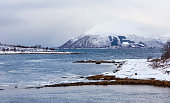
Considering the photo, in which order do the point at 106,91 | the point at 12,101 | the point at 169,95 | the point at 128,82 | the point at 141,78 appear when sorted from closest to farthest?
the point at 12,101, the point at 169,95, the point at 106,91, the point at 128,82, the point at 141,78

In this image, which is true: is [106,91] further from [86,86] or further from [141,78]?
[141,78]

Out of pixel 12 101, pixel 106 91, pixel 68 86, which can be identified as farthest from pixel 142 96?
pixel 12 101

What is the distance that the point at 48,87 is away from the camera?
1576 inches

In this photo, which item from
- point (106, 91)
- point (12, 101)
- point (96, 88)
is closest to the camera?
point (12, 101)

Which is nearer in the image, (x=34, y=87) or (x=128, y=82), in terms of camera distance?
(x=34, y=87)

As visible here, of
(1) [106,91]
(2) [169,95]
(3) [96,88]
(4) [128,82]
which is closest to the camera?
(2) [169,95]

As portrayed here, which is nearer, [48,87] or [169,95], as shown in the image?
[169,95]

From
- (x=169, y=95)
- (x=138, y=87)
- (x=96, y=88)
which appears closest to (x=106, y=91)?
(x=96, y=88)

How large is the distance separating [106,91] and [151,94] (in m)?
5.72

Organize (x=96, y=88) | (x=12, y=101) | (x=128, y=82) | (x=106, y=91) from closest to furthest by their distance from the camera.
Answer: (x=12, y=101), (x=106, y=91), (x=96, y=88), (x=128, y=82)

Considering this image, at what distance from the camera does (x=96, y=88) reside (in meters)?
39.5

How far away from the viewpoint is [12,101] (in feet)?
101

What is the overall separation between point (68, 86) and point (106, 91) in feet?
21.1

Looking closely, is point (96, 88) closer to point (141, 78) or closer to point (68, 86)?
point (68, 86)
